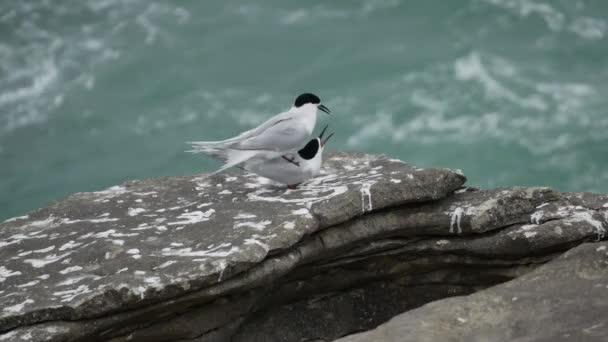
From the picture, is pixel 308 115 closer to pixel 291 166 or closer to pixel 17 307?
pixel 291 166

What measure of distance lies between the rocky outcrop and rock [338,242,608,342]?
0.76 m

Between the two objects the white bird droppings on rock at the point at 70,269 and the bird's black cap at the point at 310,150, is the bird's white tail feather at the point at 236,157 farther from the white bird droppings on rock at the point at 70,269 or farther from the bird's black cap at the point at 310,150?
the white bird droppings on rock at the point at 70,269

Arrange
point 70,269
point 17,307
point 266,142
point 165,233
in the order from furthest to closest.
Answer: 1. point 266,142
2. point 165,233
3. point 70,269
4. point 17,307

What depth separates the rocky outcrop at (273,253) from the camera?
235 inches

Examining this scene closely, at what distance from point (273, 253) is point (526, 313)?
1637 mm

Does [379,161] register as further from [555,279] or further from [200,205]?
[555,279]

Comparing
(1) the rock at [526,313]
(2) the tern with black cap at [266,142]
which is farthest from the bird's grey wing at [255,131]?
(1) the rock at [526,313]

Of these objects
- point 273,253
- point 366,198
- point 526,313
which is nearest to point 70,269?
point 273,253

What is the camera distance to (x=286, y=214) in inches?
261

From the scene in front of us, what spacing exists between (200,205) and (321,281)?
1.01 metres

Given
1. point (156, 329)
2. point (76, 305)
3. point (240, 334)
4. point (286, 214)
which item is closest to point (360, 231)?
point (286, 214)

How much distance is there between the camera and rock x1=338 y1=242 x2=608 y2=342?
5215 mm

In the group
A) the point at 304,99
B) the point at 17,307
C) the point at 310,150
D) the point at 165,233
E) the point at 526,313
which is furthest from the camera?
the point at 304,99

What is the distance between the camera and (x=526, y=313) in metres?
5.46
